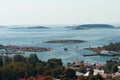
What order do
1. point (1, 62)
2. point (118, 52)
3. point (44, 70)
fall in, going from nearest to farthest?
point (44, 70) → point (1, 62) → point (118, 52)

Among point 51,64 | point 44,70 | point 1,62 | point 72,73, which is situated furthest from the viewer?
point 1,62

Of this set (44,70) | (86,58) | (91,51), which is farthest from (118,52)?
(44,70)

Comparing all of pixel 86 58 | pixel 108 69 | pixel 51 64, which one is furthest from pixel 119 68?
pixel 86 58

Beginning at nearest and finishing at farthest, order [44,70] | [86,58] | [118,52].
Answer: [44,70], [86,58], [118,52]

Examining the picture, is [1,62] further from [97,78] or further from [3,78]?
[97,78]

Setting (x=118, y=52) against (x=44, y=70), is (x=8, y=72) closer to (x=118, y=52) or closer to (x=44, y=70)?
(x=44, y=70)

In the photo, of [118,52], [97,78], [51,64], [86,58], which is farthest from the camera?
[118,52]

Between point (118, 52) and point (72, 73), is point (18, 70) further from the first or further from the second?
point (118, 52)

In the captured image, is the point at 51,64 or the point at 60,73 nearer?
the point at 60,73
